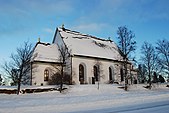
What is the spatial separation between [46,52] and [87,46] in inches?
377

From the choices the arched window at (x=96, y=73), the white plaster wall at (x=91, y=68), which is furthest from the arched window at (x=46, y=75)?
the arched window at (x=96, y=73)

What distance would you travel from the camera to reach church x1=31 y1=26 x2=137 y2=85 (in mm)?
34688

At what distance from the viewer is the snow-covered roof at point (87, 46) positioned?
39406 millimetres

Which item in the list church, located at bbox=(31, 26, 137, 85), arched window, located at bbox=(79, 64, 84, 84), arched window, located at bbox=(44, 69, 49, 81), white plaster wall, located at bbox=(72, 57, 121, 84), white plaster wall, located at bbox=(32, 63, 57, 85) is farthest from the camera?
arched window, located at bbox=(79, 64, 84, 84)

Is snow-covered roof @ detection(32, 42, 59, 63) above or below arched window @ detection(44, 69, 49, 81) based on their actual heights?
above

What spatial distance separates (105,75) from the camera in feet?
135

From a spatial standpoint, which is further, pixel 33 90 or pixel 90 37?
pixel 90 37

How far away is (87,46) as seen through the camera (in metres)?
42.4

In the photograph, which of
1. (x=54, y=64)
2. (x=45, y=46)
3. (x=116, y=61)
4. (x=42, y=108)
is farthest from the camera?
(x=116, y=61)

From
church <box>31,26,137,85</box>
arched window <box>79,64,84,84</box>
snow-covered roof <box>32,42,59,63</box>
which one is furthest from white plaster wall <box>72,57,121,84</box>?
snow-covered roof <box>32,42,59,63</box>

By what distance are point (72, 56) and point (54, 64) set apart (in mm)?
3681

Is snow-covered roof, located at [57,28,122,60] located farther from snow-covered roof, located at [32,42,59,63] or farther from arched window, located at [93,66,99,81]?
snow-covered roof, located at [32,42,59,63]

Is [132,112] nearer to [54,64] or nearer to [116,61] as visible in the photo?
[54,64]

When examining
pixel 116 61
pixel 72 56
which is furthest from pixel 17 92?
pixel 116 61
